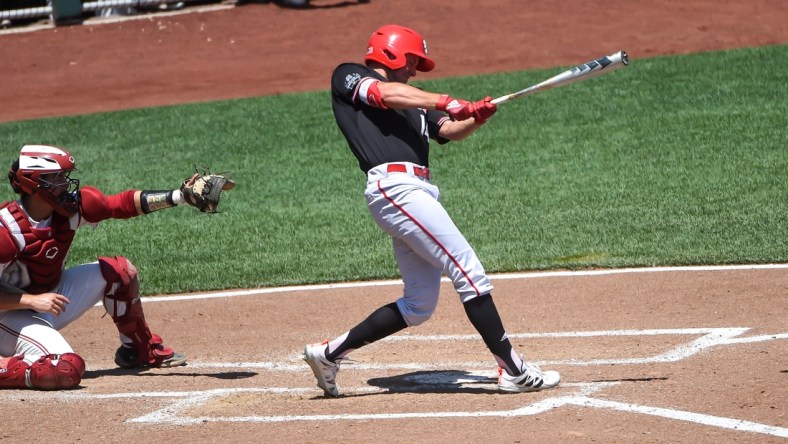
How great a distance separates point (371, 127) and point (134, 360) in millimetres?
2187

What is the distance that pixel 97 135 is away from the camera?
1484 centimetres

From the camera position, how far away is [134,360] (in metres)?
6.61

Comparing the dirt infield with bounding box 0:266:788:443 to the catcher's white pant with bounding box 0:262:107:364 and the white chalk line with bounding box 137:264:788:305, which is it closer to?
the white chalk line with bounding box 137:264:788:305

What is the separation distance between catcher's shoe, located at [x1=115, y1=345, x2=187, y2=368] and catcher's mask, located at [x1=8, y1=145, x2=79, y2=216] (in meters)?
0.97

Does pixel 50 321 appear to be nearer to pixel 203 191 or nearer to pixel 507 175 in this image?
pixel 203 191

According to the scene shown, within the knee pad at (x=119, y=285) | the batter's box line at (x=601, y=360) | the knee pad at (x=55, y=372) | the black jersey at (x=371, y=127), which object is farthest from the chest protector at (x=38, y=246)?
the black jersey at (x=371, y=127)

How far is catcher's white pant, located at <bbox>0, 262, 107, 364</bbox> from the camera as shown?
609 cm

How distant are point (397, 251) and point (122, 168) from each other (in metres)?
8.09

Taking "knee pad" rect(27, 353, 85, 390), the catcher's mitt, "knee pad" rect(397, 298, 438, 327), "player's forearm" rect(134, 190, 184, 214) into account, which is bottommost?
"knee pad" rect(27, 353, 85, 390)

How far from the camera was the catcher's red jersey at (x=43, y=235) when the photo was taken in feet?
19.6

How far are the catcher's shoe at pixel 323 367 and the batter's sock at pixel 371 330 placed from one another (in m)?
0.03

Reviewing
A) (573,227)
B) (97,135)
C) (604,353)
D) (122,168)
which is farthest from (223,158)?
(604,353)

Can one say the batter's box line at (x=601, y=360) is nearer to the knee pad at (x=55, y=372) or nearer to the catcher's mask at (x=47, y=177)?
the knee pad at (x=55, y=372)

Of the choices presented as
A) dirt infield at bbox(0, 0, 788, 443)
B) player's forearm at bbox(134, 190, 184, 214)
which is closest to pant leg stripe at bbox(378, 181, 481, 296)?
dirt infield at bbox(0, 0, 788, 443)
